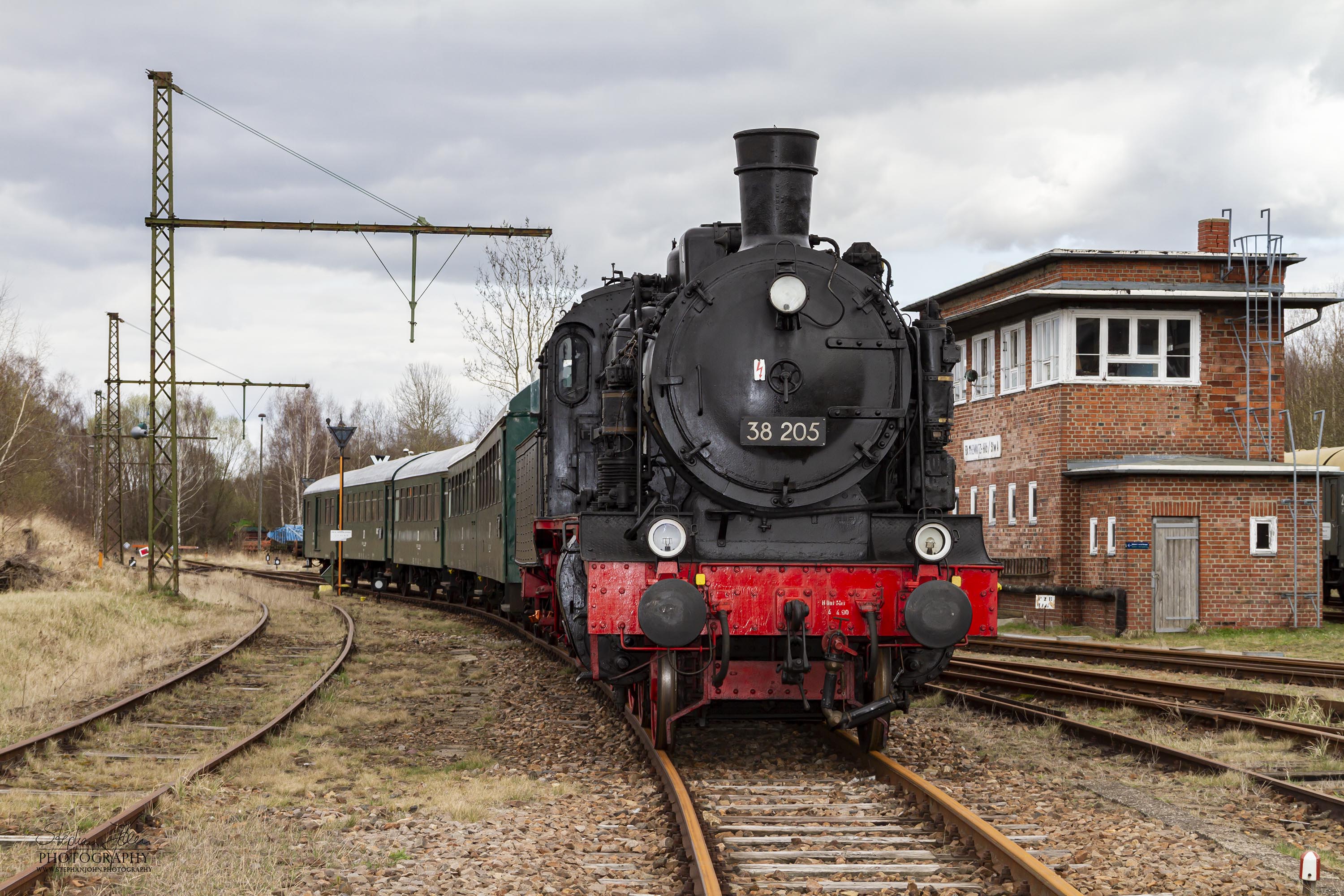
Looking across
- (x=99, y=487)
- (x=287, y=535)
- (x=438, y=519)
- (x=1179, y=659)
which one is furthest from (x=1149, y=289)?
(x=287, y=535)

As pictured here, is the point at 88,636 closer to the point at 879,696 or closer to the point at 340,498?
the point at 879,696

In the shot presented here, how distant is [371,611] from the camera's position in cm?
2217

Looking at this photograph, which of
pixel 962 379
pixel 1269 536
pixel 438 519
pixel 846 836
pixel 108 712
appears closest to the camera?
pixel 846 836

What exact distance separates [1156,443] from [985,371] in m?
3.75

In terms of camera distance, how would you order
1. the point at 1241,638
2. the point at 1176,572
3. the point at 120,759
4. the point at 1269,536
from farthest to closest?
the point at 1269,536, the point at 1176,572, the point at 1241,638, the point at 120,759

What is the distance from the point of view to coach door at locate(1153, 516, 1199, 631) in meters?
18.3

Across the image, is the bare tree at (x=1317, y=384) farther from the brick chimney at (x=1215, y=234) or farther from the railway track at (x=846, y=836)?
the railway track at (x=846, y=836)

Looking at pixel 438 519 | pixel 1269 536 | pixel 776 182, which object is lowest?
pixel 1269 536

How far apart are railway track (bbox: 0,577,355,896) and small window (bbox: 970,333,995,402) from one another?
1354 cm

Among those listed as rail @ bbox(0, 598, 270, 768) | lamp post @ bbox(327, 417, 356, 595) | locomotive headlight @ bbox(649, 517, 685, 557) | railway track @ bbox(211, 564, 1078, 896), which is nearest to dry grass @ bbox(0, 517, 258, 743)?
rail @ bbox(0, 598, 270, 768)

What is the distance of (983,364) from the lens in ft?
73.9

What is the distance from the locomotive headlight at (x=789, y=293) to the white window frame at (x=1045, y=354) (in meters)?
12.9

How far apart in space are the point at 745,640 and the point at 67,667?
770 centimetres

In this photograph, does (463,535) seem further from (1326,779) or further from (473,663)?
(1326,779)
